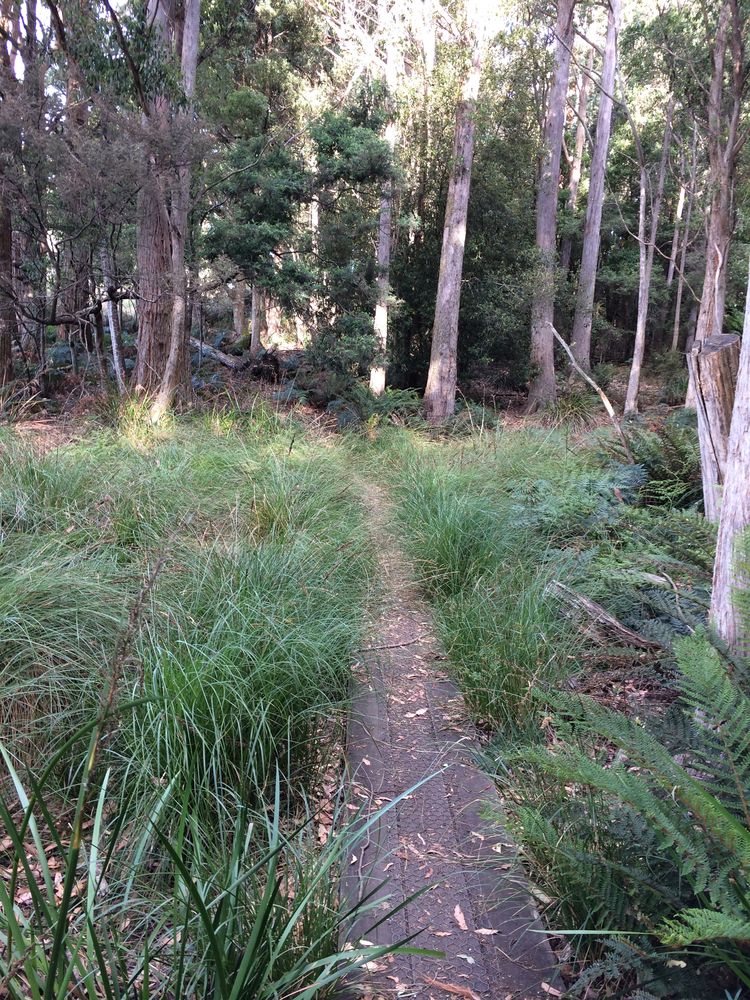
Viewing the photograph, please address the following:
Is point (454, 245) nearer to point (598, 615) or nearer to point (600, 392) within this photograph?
point (600, 392)

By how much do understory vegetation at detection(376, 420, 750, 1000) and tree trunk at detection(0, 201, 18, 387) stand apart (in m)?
7.10

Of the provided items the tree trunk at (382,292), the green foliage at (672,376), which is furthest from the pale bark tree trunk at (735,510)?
the green foliage at (672,376)

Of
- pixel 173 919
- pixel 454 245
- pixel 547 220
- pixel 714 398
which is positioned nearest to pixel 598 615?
pixel 714 398

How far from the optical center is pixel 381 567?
4938 millimetres

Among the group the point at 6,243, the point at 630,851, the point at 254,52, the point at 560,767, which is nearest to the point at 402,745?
the point at 630,851

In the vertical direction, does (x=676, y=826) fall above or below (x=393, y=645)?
above

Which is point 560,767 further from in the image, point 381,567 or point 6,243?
point 6,243

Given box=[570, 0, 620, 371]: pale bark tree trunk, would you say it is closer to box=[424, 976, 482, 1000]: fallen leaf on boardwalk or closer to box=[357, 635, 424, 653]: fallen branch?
box=[357, 635, 424, 653]: fallen branch

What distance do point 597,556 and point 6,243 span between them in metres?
11.0

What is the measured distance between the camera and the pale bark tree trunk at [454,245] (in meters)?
12.3

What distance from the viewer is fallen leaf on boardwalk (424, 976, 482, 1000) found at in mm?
1982

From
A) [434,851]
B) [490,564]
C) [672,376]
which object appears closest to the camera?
[434,851]

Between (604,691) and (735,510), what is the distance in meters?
1.39

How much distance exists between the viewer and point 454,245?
13.1 m
